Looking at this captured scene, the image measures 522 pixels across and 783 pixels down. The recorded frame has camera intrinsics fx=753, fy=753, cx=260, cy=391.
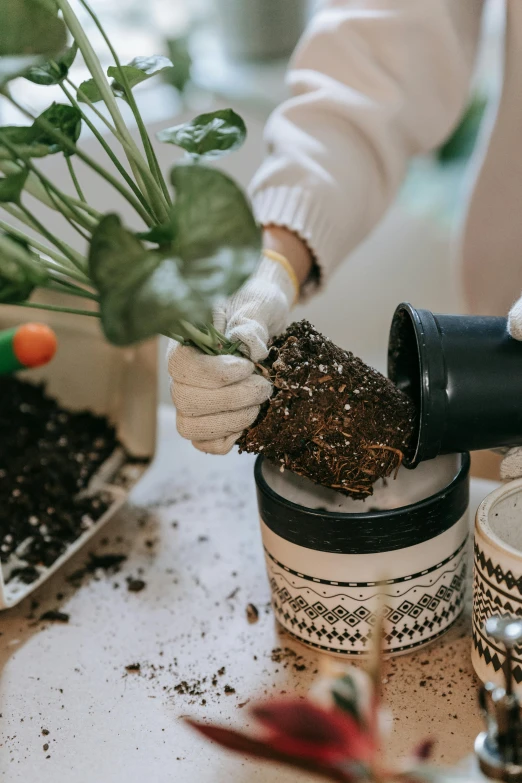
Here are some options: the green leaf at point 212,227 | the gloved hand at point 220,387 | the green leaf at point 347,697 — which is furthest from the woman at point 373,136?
the green leaf at point 347,697

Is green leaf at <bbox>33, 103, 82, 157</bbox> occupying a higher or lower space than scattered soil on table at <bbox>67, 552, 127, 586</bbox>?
higher

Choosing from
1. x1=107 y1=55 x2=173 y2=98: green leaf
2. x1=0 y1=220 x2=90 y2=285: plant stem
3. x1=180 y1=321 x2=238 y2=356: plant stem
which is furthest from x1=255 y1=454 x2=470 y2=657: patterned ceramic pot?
x1=107 y1=55 x2=173 y2=98: green leaf

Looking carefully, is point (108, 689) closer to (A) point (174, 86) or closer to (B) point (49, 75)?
(B) point (49, 75)

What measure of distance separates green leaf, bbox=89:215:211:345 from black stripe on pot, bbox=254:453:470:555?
0.24m

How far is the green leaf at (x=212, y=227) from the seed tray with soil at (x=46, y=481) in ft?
1.37

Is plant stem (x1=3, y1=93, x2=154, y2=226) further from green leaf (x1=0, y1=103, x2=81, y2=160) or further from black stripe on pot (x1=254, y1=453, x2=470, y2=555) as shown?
black stripe on pot (x1=254, y1=453, x2=470, y2=555)

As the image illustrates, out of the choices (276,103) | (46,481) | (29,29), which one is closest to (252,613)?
(46,481)

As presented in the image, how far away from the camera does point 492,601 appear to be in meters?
0.51

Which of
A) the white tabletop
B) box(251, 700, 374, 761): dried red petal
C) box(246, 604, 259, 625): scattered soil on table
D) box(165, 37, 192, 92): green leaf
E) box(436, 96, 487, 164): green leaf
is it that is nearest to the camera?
box(251, 700, 374, 761): dried red petal

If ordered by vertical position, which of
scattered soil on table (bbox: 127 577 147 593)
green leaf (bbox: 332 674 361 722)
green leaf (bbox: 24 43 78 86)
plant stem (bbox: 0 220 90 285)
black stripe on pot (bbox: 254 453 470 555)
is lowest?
scattered soil on table (bbox: 127 577 147 593)

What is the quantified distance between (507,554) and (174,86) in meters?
1.43

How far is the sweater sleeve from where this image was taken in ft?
2.87

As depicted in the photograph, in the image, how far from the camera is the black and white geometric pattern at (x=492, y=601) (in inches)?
19.4

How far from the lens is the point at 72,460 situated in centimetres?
87
